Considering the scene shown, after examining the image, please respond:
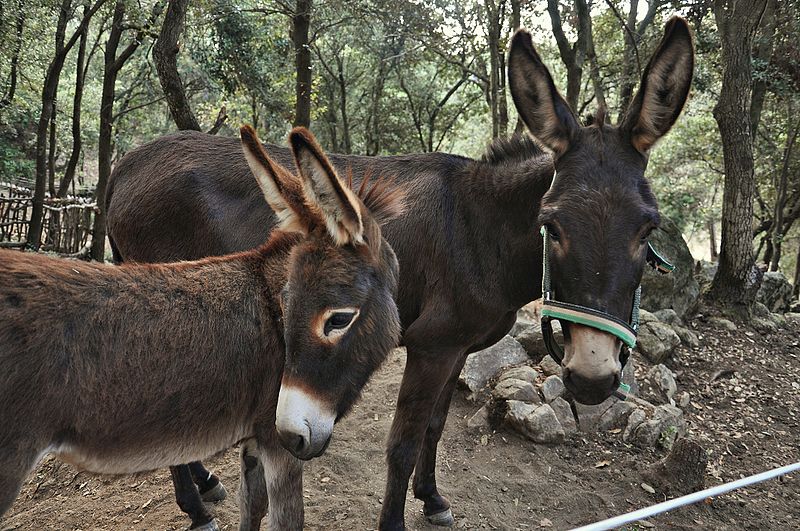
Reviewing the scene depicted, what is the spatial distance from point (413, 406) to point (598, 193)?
1.76 metres

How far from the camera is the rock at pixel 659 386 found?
602 centimetres

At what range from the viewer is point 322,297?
2.15 metres

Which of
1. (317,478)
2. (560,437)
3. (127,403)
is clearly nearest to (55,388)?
(127,403)

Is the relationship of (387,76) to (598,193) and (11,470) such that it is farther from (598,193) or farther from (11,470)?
(11,470)

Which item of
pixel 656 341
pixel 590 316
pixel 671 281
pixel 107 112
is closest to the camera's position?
pixel 590 316

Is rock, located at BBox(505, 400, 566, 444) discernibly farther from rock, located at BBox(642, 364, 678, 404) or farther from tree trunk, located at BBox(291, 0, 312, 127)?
tree trunk, located at BBox(291, 0, 312, 127)

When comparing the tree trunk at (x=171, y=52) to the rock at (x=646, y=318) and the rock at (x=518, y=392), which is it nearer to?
the rock at (x=518, y=392)

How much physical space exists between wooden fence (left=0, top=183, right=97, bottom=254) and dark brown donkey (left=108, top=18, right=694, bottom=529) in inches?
433

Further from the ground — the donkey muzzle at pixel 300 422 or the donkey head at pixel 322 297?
the donkey head at pixel 322 297

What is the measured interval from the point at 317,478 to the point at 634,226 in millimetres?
3404

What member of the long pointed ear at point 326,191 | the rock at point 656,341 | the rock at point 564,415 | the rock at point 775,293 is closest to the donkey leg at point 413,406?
the long pointed ear at point 326,191

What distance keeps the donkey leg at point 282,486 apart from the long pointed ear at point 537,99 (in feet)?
6.93

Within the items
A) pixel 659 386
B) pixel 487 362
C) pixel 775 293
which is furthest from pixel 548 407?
pixel 775 293

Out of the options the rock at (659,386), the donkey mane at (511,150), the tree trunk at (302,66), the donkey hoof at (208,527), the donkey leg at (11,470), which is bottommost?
the donkey hoof at (208,527)
